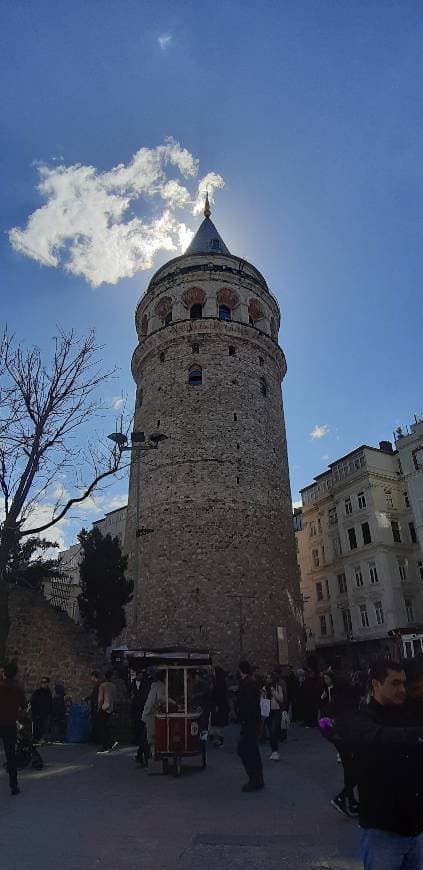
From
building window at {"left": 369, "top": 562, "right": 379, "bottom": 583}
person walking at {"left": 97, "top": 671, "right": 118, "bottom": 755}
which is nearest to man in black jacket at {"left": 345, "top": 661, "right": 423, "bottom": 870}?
person walking at {"left": 97, "top": 671, "right": 118, "bottom": 755}

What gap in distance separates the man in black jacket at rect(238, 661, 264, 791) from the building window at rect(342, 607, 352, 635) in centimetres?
2700

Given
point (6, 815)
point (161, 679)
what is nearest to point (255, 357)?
point (161, 679)

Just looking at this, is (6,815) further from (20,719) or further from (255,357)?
(255,357)

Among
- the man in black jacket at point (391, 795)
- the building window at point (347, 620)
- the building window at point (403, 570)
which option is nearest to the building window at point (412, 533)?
the building window at point (403, 570)

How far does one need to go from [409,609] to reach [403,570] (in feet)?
7.11

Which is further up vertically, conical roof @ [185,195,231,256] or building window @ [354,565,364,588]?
conical roof @ [185,195,231,256]

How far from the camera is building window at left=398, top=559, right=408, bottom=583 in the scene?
30.9 metres

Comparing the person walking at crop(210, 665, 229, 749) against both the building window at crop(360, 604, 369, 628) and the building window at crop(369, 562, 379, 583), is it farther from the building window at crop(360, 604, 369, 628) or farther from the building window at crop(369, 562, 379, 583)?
the building window at crop(369, 562, 379, 583)

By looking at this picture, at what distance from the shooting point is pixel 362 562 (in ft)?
106

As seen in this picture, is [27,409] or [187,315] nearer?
[27,409]

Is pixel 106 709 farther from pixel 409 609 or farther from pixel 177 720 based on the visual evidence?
pixel 409 609

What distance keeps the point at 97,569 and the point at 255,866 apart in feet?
57.1

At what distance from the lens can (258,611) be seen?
20.9m

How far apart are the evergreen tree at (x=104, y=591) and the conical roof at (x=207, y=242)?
1682 centimetres
